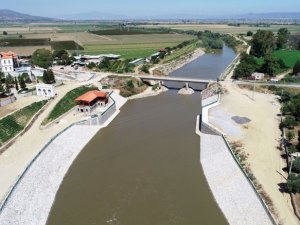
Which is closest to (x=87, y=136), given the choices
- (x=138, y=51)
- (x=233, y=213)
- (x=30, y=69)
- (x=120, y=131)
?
(x=120, y=131)

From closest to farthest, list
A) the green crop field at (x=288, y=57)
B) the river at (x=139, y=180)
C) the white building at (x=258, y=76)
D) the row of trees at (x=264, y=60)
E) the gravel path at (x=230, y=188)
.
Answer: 1. the gravel path at (x=230, y=188)
2. the river at (x=139, y=180)
3. the white building at (x=258, y=76)
4. the row of trees at (x=264, y=60)
5. the green crop field at (x=288, y=57)

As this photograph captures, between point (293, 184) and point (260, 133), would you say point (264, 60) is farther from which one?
point (293, 184)

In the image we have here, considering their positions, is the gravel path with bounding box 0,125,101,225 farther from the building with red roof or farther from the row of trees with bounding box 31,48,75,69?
the row of trees with bounding box 31,48,75,69

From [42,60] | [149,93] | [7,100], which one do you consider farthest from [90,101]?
[42,60]

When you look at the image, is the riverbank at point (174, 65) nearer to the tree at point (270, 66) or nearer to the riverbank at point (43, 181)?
the tree at point (270, 66)

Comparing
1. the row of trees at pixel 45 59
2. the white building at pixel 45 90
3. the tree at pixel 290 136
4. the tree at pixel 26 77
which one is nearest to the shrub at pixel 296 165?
the tree at pixel 290 136

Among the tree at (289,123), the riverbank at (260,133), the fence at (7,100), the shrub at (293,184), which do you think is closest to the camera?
the shrub at (293,184)
